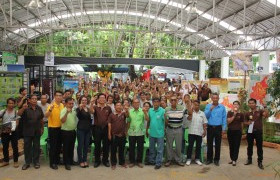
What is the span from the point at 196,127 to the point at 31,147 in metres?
2.95

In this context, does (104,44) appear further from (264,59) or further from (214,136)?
(214,136)

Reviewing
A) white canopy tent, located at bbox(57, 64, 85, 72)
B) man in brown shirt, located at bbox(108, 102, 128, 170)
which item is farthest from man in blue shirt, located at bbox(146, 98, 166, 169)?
white canopy tent, located at bbox(57, 64, 85, 72)

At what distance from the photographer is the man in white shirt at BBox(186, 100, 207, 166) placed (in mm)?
5984

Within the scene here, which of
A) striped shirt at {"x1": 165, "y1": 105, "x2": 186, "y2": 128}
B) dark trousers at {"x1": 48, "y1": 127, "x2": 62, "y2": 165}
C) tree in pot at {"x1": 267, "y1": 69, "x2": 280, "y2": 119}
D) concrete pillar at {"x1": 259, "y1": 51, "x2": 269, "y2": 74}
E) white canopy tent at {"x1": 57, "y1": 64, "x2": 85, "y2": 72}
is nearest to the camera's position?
dark trousers at {"x1": 48, "y1": 127, "x2": 62, "y2": 165}

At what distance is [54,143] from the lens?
5.63m

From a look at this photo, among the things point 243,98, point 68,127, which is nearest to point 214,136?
point 68,127

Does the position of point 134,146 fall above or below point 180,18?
below

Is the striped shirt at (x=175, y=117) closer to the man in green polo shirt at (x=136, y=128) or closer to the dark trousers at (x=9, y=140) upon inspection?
the man in green polo shirt at (x=136, y=128)

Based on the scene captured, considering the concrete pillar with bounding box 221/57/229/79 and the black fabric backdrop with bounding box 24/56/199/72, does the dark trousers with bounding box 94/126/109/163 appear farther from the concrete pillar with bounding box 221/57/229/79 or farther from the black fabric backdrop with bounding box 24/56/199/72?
the concrete pillar with bounding box 221/57/229/79

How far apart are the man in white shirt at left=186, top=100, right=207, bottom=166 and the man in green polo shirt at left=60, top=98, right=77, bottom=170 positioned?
2.11m

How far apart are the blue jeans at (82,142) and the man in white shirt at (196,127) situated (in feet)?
6.13

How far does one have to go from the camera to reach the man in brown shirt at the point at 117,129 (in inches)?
224

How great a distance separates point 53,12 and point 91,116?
1611 cm

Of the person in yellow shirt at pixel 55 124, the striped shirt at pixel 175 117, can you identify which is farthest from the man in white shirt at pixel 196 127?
the person in yellow shirt at pixel 55 124
